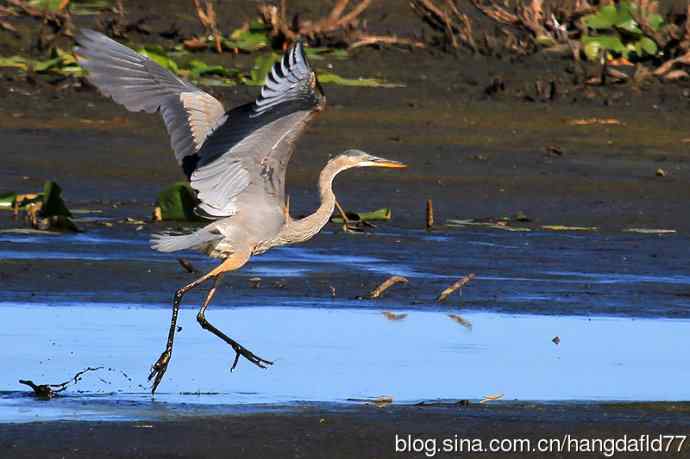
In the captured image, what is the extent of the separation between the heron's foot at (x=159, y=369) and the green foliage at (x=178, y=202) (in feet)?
14.3

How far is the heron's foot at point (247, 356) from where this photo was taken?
8.74 meters

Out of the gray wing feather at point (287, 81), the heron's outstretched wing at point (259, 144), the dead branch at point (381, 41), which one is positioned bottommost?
the dead branch at point (381, 41)

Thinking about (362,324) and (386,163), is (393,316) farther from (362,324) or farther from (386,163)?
(386,163)

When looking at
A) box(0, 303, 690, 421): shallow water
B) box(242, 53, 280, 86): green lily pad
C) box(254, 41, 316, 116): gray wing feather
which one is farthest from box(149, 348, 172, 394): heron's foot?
box(242, 53, 280, 86): green lily pad

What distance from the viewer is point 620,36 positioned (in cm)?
2162

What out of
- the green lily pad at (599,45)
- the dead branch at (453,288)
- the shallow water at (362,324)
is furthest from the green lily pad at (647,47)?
the dead branch at (453,288)

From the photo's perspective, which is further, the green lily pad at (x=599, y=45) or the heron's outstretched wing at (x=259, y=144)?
the green lily pad at (x=599, y=45)

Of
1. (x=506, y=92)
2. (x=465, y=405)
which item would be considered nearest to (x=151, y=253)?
(x=465, y=405)

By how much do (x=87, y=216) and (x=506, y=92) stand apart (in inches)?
311

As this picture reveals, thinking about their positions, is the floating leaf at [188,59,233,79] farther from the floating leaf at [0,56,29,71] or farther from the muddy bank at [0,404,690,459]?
the muddy bank at [0,404,690,459]

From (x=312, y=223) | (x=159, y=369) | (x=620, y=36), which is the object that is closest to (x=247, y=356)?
(x=159, y=369)

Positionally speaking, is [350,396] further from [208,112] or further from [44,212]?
[44,212]

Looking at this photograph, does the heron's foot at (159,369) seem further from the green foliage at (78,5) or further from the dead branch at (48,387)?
the green foliage at (78,5)

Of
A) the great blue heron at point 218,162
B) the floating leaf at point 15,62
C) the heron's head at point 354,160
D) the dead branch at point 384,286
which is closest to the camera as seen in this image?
the great blue heron at point 218,162
